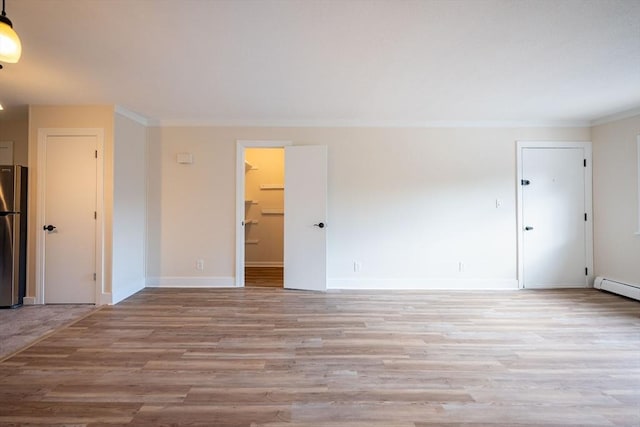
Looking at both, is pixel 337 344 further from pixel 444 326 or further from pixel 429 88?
pixel 429 88

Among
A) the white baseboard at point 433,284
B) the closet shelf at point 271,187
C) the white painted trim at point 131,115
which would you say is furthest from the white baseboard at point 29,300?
the closet shelf at point 271,187

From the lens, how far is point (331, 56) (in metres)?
2.58

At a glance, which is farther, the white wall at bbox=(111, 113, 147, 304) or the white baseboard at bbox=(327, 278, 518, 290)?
the white baseboard at bbox=(327, 278, 518, 290)

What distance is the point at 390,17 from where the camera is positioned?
2.04 metres

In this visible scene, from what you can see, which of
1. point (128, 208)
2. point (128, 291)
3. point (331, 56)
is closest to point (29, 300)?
point (128, 291)

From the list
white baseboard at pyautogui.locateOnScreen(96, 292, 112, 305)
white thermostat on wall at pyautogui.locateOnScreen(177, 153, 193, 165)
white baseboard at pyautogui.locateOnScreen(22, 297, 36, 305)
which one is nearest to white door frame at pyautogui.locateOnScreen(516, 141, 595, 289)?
white thermostat on wall at pyautogui.locateOnScreen(177, 153, 193, 165)

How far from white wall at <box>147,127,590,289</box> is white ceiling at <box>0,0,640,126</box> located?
20.2 inches

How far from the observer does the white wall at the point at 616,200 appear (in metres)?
4.04

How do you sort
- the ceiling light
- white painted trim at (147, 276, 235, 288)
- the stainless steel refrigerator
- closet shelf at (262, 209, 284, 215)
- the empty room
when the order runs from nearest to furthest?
1. the ceiling light
2. the empty room
3. the stainless steel refrigerator
4. white painted trim at (147, 276, 235, 288)
5. closet shelf at (262, 209, 284, 215)

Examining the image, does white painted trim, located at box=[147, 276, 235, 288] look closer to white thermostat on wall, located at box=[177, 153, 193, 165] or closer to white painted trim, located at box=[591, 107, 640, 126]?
white thermostat on wall, located at box=[177, 153, 193, 165]

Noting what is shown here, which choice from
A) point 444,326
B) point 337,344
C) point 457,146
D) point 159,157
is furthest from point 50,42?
point 457,146

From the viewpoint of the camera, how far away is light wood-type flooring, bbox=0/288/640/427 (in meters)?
1.81

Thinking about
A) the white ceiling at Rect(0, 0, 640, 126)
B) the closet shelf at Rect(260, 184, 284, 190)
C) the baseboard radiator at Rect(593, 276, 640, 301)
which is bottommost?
the baseboard radiator at Rect(593, 276, 640, 301)

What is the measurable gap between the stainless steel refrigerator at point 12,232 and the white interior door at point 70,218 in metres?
0.24
